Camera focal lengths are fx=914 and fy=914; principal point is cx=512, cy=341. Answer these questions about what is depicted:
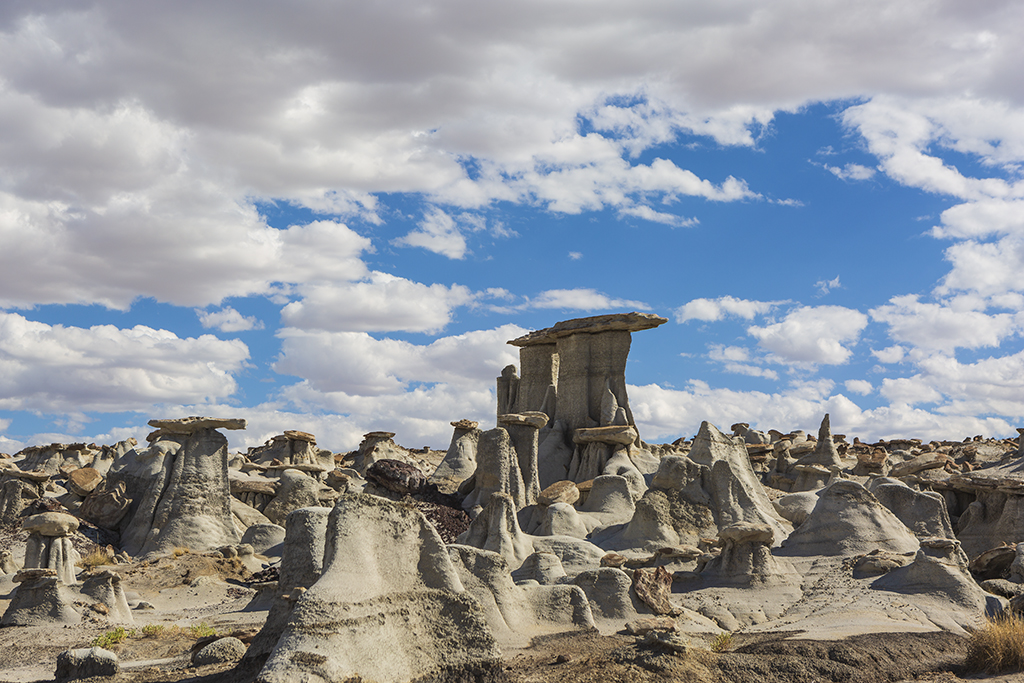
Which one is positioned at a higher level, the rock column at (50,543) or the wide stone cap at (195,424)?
the wide stone cap at (195,424)

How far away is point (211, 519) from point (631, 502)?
8.93 m

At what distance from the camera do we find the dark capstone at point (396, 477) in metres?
23.0

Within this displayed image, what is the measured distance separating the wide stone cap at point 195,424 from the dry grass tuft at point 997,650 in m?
14.7

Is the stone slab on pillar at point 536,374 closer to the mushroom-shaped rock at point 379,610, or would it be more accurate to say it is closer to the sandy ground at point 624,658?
the sandy ground at point 624,658

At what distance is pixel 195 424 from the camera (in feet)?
63.9

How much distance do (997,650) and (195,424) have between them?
15.7m

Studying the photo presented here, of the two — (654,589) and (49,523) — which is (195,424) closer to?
(49,523)

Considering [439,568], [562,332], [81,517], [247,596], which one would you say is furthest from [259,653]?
[562,332]

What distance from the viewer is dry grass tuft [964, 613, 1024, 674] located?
8930 millimetres

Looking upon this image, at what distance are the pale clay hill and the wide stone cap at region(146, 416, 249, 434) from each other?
0.16 ft

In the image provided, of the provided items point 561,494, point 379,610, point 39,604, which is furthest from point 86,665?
point 561,494

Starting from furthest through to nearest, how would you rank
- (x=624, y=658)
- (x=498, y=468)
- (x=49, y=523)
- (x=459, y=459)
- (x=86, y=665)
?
(x=459, y=459)
(x=498, y=468)
(x=49, y=523)
(x=86, y=665)
(x=624, y=658)

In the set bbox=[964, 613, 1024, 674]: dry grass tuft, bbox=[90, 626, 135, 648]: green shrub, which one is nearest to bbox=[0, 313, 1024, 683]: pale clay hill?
bbox=[90, 626, 135, 648]: green shrub

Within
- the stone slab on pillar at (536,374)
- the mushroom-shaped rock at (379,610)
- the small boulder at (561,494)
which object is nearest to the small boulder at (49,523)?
the small boulder at (561,494)
